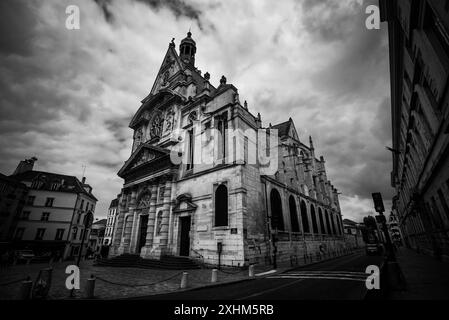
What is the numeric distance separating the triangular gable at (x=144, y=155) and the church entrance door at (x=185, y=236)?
7182 millimetres

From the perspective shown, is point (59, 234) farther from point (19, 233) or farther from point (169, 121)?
point (169, 121)

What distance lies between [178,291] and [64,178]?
147ft

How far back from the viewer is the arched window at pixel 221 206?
1536cm

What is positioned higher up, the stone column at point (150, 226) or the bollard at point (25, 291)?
the stone column at point (150, 226)

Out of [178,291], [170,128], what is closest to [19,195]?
[170,128]

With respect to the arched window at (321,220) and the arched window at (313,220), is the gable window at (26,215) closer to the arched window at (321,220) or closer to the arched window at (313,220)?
the arched window at (313,220)

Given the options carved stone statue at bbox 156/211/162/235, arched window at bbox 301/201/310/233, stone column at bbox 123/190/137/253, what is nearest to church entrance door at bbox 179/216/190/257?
carved stone statue at bbox 156/211/162/235

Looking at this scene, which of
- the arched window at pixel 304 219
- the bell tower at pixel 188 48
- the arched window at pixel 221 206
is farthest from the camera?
the bell tower at pixel 188 48

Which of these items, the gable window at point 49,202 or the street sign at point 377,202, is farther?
the gable window at point 49,202

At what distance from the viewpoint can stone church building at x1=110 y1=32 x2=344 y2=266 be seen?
15.0 metres

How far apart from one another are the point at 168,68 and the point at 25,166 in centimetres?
3264

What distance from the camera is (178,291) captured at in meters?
7.32

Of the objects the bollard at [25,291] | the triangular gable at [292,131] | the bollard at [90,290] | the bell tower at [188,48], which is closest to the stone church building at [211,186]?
the triangular gable at [292,131]
